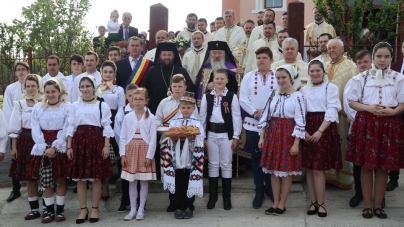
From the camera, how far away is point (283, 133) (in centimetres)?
607

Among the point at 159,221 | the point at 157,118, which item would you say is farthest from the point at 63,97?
the point at 159,221

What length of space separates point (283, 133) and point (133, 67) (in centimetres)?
301

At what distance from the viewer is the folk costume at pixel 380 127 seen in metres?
5.79

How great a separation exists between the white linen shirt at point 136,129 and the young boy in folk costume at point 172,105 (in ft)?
0.90

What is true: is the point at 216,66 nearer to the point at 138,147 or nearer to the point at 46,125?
the point at 138,147

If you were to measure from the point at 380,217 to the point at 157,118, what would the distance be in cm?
300

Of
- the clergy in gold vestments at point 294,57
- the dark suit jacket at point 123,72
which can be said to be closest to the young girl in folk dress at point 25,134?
the dark suit jacket at point 123,72

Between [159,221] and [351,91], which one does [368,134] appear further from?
[159,221]

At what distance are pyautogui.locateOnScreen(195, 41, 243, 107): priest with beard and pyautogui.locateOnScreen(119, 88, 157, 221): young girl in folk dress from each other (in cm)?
132

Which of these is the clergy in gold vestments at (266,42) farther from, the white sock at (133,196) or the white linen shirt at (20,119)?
the white linen shirt at (20,119)

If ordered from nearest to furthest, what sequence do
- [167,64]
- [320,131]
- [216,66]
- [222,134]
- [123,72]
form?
[320,131] → [222,134] → [167,64] → [216,66] → [123,72]

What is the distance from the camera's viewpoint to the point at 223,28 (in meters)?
10.7

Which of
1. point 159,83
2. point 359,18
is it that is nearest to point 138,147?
point 159,83

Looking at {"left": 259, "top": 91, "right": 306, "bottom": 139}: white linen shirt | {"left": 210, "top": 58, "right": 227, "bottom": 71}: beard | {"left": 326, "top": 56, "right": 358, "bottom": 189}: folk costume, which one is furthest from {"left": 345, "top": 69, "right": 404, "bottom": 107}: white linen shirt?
{"left": 210, "top": 58, "right": 227, "bottom": 71}: beard
